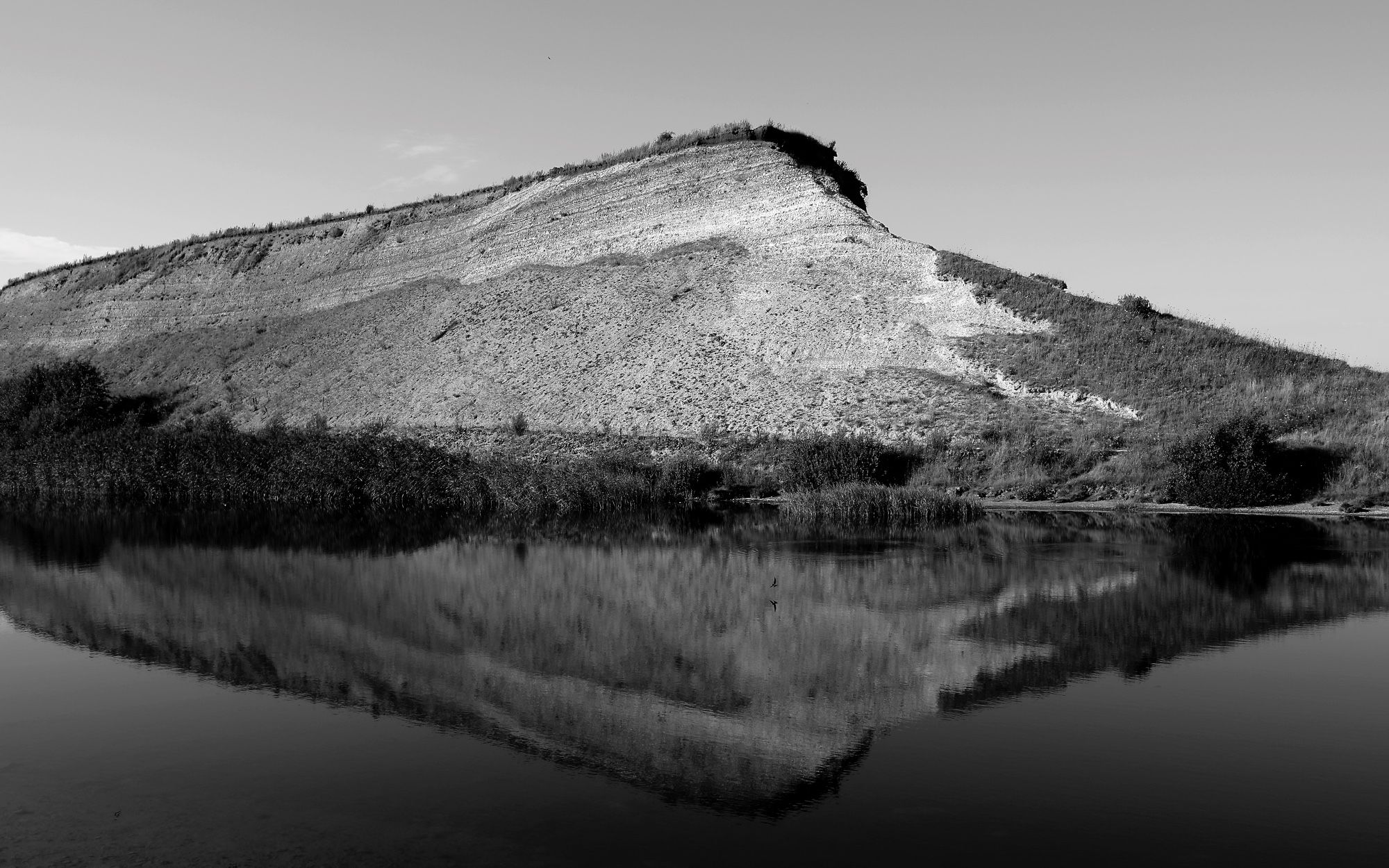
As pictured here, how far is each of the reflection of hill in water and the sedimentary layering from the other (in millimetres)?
13619

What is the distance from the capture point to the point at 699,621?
15.2 metres

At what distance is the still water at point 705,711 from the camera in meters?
7.81

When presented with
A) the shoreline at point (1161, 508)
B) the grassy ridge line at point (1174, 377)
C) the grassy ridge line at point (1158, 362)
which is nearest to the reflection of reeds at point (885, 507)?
the shoreline at point (1161, 508)

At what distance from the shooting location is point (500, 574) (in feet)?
63.4

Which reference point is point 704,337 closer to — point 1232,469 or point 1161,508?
point 1161,508

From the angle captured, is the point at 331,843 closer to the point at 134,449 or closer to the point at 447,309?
the point at 134,449

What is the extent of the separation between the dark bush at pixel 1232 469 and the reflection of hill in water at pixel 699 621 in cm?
346

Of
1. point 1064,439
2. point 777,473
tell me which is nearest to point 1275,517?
point 1064,439

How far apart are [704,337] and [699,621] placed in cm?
2653

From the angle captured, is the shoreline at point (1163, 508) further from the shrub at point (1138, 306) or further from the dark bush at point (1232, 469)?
the shrub at point (1138, 306)

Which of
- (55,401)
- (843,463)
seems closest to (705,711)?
(843,463)

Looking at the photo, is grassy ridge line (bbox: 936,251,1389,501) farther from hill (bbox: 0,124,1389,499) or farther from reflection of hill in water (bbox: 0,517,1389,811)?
reflection of hill in water (bbox: 0,517,1389,811)

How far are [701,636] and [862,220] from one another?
32141mm

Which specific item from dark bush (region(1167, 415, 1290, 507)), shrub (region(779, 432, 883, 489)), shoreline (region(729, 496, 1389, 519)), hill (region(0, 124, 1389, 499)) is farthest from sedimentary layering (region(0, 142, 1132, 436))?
dark bush (region(1167, 415, 1290, 507))
